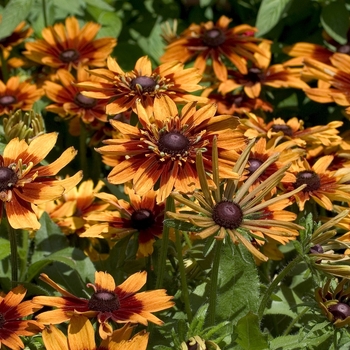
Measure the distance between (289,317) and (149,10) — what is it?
1.40 meters

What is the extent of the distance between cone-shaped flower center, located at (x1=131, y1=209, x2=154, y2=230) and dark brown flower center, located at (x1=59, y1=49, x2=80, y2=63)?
0.74 metres

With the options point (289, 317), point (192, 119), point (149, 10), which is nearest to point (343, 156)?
point (289, 317)

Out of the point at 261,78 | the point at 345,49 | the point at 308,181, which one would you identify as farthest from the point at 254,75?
the point at 308,181

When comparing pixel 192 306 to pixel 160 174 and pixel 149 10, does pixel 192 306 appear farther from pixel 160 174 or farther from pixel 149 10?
pixel 149 10

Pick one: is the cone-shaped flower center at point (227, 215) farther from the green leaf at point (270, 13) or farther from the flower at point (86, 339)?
the green leaf at point (270, 13)

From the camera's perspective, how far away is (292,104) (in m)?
2.09

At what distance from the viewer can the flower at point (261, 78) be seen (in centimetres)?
186

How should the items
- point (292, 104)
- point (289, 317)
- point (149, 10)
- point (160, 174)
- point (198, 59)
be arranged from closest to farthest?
point (160, 174), point (289, 317), point (198, 59), point (292, 104), point (149, 10)

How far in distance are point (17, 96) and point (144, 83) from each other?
571mm

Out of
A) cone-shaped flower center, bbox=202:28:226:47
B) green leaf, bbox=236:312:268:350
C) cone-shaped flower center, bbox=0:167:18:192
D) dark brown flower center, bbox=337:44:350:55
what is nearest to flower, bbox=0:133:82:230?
cone-shaped flower center, bbox=0:167:18:192

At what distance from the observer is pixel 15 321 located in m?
1.13

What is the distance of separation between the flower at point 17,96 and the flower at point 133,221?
494 mm

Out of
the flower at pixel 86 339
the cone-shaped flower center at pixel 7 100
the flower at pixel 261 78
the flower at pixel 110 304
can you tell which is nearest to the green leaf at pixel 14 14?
the cone-shaped flower center at pixel 7 100

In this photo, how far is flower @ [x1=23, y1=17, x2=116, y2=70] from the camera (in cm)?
197
